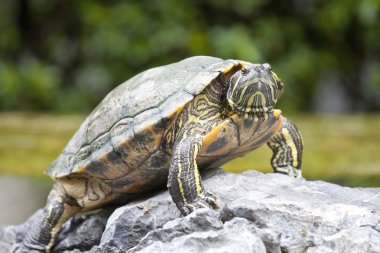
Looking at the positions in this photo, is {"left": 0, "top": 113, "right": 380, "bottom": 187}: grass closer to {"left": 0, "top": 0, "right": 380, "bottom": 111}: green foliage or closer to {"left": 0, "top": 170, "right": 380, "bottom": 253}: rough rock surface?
{"left": 0, "top": 0, "right": 380, "bottom": 111}: green foliage

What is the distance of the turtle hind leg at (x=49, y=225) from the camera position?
2.84 m

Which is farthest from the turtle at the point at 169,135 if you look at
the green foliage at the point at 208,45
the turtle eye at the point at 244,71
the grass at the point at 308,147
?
the green foliage at the point at 208,45

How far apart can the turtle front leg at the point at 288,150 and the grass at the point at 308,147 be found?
1.43 metres

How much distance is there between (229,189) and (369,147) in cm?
346

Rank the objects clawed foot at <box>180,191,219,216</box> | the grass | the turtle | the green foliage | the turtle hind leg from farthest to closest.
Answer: the green foliage, the grass, the turtle hind leg, the turtle, clawed foot at <box>180,191,219,216</box>

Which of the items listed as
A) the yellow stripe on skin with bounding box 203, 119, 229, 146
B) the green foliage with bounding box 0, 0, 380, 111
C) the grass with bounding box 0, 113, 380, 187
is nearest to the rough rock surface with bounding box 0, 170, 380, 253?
the yellow stripe on skin with bounding box 203, 119, 229, 146

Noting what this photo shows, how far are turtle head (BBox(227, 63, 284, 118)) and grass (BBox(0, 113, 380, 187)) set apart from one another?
1906 mm

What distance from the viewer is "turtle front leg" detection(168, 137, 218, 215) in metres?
2.31

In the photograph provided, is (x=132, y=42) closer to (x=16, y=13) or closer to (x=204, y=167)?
(x=16, y=13)

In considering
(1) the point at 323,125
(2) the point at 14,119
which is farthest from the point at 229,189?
(2) the point at 14,119

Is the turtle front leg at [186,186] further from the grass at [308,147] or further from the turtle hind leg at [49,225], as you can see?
the grass at [308,147]

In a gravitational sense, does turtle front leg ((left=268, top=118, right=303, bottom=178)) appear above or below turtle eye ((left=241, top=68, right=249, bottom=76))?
below

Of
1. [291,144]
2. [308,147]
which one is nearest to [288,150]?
[291,144]

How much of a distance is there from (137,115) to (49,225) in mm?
716
